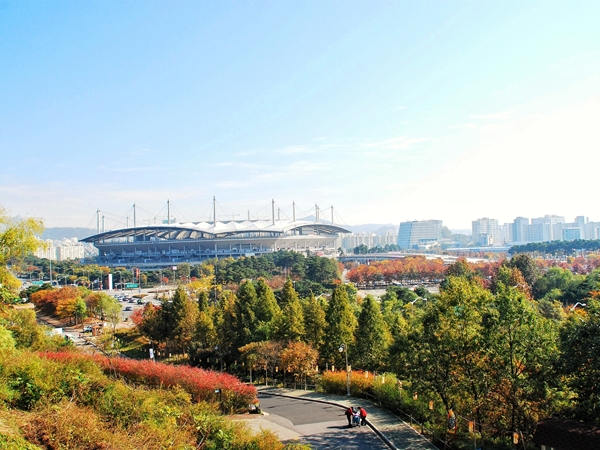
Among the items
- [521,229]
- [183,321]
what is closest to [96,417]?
[183,321]

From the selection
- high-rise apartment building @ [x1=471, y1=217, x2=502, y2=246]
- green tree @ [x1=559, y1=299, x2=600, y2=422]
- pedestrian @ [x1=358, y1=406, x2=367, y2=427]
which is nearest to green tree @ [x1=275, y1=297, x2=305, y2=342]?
pedestrian @ [x1=358, y1=406, x2=367, y2=427]

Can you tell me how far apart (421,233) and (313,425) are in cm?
14488

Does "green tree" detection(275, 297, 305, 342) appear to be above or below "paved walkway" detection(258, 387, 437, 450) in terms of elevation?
above

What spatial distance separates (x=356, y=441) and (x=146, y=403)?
12.1ft

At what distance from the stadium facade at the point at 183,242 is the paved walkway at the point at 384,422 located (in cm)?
5196

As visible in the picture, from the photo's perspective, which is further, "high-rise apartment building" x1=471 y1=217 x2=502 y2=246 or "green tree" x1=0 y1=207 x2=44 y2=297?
"high-rise apartment building" x1=471 y1=217 x2=502 y2=246

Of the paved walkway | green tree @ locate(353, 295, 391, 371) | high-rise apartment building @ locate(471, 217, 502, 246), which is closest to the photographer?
the paved walkway

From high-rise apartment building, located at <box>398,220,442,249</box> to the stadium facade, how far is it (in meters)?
86.2

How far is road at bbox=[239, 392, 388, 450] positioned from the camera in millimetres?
8172

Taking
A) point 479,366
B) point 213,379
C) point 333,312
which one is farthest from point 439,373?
point 333,312

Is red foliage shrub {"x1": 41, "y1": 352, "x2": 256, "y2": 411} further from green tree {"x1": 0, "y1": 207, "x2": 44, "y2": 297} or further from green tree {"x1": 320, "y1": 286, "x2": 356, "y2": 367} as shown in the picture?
green tree {"x1": 320, "y1": 286, "x2": 356, "y2": 367}

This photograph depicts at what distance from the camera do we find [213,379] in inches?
378

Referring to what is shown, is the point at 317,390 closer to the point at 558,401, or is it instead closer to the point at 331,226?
the point at 558,401

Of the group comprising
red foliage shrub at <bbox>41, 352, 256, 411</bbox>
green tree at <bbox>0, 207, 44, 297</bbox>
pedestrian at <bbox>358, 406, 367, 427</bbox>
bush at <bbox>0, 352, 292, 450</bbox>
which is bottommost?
pedestrian at <bbox>358, 406, 367, 427</bbox>
